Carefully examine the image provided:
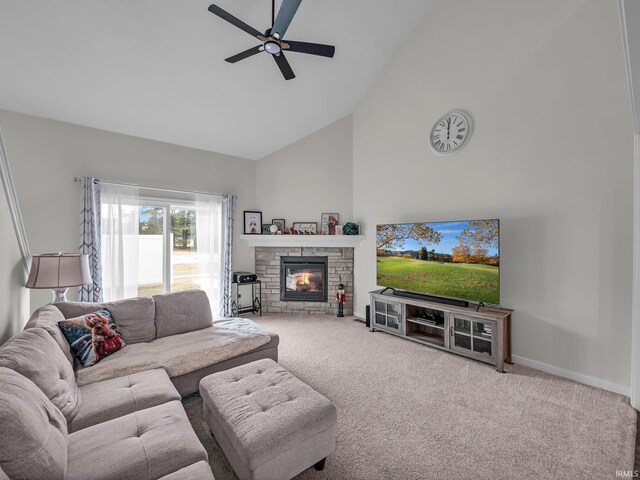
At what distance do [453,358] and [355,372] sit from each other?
3.82ft

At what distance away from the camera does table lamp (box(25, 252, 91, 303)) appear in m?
2.30

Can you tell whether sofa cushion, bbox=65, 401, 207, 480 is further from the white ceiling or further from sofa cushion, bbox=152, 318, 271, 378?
the white ceiling

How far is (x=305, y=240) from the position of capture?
479cm

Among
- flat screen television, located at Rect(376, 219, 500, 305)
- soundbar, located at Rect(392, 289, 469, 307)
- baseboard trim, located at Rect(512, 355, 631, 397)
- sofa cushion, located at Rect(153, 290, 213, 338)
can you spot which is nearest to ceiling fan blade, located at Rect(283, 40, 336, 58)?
flat screen television, located at Rect(376, 219, 500, 305)

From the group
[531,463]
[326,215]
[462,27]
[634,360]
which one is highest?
[462,27]

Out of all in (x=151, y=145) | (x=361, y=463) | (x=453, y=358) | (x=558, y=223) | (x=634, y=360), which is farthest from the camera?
(x=151, y=145)

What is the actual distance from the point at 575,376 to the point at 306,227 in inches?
151

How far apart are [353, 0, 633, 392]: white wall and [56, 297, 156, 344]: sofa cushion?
132 inches

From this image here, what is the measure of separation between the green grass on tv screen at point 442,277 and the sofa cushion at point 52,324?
3.36 metres

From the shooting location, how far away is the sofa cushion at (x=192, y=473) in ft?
3.69

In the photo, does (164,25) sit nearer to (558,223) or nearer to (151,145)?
(151,145)

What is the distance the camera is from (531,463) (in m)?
1.68

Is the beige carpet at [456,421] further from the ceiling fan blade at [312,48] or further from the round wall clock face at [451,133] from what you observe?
the ceiling fan blade at [312,48]

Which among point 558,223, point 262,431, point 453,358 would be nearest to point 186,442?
point 262,431
